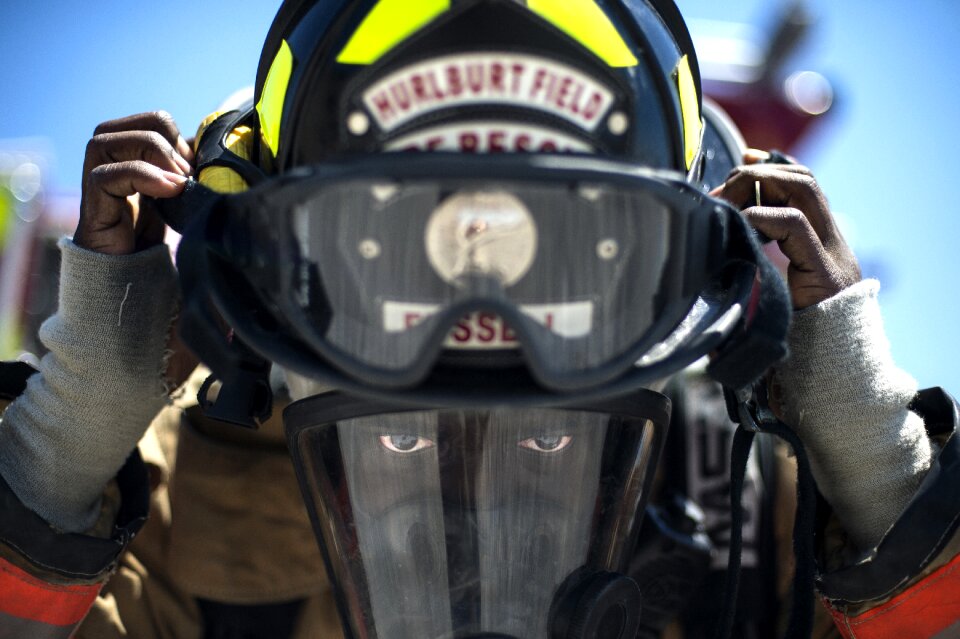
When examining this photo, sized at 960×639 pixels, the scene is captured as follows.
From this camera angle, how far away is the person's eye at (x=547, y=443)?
1.06 m

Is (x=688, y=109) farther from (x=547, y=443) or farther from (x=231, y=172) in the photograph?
(x=231, y=172)

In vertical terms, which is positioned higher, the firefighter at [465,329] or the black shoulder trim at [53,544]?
the firefighter at [465,329]

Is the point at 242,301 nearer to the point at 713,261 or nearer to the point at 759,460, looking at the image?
the point at 713,261

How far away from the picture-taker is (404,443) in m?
1.06

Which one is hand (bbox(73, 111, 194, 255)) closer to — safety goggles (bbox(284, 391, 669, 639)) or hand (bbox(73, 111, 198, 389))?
hand (bbox(73, 111, 198, 389))

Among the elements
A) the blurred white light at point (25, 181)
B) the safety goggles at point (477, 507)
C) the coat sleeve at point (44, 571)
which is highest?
the safety goggles at point (477, 507)

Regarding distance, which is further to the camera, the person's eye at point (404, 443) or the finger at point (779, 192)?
the finger at point (779, 192)

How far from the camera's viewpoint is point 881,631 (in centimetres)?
122

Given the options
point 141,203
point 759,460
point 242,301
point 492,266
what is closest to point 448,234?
point 492,266

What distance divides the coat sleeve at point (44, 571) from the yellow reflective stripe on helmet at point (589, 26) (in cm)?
91

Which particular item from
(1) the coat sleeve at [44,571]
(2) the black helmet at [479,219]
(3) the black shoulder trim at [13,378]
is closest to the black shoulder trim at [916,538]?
(2) the black helmet at [479,219]

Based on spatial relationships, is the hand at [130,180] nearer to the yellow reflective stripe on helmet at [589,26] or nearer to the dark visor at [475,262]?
the dark visor at [475,262]

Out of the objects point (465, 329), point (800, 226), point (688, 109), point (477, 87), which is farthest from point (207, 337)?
point (800, 226)

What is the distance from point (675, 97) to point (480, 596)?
0.60m
